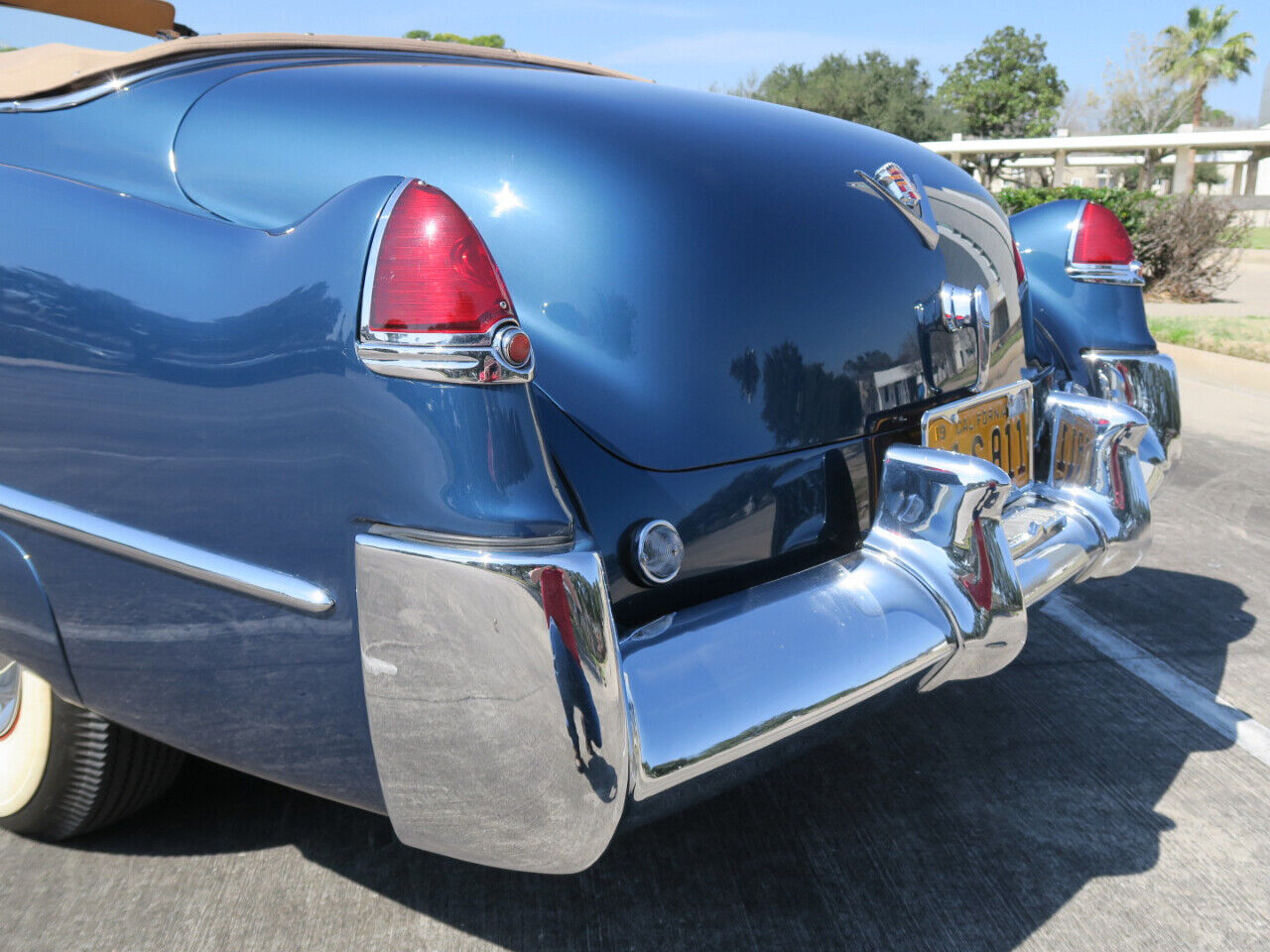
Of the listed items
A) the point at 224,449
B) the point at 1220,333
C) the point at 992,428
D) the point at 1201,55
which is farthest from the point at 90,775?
the point at 1201,55

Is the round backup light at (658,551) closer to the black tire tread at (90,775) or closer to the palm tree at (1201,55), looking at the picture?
the black tire tread at (90,775)

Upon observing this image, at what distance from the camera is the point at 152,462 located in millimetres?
1673

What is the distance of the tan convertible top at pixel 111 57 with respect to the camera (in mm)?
2039

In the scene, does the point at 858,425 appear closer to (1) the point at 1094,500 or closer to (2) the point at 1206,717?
(1) the point at 1094,500

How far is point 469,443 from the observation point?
1.44 meters

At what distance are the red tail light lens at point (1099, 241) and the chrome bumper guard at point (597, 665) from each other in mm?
1374

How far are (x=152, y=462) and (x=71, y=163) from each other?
0.59m

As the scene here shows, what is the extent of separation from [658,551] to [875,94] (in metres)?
49.2

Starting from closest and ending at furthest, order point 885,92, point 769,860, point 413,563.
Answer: point 413,563 → point 769,860 → point 885,92

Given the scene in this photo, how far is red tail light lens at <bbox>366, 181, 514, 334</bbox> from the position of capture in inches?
56.8

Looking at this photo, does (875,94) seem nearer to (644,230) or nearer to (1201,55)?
(1201,55)

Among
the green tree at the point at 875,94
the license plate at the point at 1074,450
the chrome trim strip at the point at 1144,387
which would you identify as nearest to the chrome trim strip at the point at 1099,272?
the chrome trim strip at the point at 1144,387

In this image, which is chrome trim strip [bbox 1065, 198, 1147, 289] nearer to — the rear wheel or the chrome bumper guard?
the chrome bumper guard

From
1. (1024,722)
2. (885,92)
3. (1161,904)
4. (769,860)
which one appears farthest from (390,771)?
(885,92)
